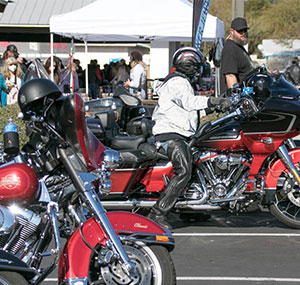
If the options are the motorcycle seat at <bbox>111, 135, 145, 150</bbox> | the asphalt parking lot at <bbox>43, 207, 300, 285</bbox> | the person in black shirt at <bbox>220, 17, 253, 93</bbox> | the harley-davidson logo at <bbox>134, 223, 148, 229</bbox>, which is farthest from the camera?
the person in black shirt at <bbox>220, 17, 253, 93</bbox>

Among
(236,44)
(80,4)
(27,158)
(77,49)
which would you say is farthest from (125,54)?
(27,158)

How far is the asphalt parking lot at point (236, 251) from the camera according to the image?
5055 mm

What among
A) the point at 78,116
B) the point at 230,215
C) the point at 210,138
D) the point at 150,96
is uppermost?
the point at 78,116

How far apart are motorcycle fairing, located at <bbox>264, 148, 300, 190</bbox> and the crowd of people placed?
7.41 ft

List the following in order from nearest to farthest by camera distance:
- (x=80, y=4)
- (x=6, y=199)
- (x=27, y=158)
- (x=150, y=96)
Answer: (x=6, y=199) < (x=27, y=158) < (x=150, y=96) < (x=80, y=4)

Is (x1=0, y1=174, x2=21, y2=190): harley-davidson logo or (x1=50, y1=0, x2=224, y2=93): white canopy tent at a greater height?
(x1=0, y1=174, x2=21, y2=190): harley-davidson logo

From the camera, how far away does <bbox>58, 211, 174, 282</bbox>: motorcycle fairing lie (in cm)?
351

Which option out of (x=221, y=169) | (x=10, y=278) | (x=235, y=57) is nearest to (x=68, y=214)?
(x=10, y=278)

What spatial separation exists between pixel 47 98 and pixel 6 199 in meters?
0.63

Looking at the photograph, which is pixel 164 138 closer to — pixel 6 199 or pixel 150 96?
pixel 6 199

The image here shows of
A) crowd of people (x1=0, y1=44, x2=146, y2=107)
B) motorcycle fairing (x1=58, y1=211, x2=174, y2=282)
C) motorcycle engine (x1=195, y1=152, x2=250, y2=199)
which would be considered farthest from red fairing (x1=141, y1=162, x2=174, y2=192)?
motorcycle fairing (x1=58, y1=211, x2=174, y2=282)

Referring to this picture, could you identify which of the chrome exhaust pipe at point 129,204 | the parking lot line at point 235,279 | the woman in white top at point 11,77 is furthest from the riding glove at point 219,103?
the woman in white top at point 11,77

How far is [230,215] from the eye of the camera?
716cm

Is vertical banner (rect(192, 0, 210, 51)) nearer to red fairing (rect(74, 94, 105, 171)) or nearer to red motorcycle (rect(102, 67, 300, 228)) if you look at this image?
red motorcycle (rect(102, 67, 300, 228))
